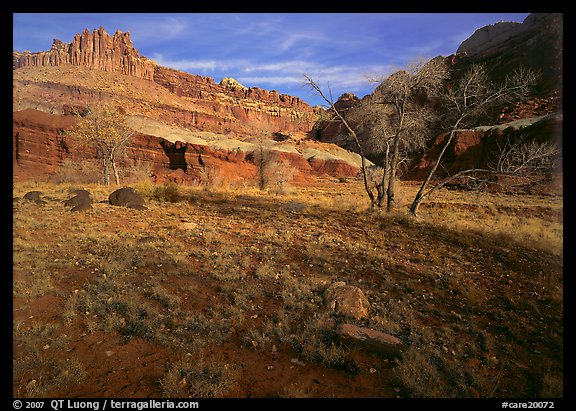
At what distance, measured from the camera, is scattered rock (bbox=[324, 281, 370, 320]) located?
14.7 feet

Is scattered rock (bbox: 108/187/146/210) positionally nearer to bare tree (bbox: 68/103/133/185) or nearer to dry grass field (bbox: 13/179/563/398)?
dry grass field (bbox: 13/179/563/398)

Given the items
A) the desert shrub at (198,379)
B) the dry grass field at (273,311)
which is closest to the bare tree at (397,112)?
the dry grass field at (273,311)

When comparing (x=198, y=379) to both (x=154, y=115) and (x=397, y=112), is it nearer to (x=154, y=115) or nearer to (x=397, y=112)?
(x=397, y=112)

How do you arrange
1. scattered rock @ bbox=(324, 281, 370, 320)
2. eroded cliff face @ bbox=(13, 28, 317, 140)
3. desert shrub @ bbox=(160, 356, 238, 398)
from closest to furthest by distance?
desert shrub @ bbox=(160, 356, 238, 398)
scattered rock @ bbox=(324, 281, 370, 320)
eroded cliff face @ bbox=(13, 28, 317, 140)

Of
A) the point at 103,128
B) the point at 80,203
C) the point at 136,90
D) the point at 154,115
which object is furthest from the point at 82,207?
the point at 136,90

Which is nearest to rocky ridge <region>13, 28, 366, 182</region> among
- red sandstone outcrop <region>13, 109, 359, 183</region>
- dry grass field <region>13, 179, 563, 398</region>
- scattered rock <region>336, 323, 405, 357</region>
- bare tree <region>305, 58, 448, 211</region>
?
red sandstone outcrop <region>13, 109, 359, 183</region>

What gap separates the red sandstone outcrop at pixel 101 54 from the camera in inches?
4040

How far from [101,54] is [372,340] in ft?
460

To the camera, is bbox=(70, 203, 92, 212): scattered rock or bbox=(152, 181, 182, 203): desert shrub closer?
bbox=(70, 203, 92, 212): scattered rock

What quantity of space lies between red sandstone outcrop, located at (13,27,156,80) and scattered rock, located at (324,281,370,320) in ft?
426

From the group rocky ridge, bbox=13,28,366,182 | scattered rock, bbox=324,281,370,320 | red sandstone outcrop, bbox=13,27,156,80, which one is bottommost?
scattered rock, bbox=324,281,370,320

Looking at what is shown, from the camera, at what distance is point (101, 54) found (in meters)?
104

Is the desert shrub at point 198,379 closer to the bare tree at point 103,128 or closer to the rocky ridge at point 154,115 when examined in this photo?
the rocky ridge at point 154,115

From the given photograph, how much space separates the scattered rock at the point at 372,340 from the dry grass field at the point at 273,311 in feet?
0.43
